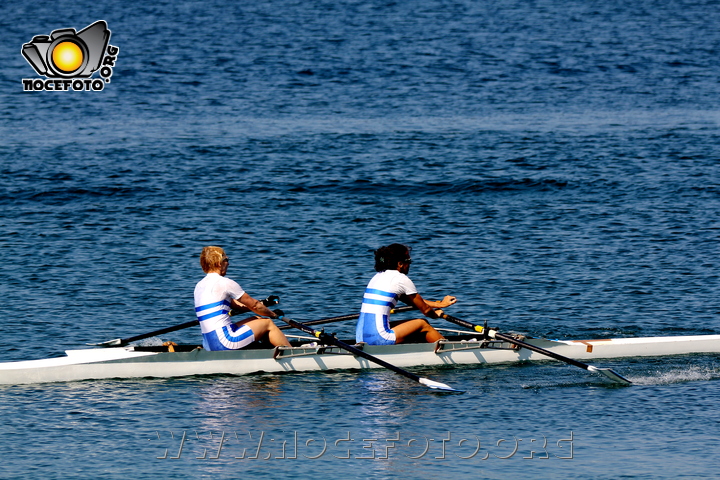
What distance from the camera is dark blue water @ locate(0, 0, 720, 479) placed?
13.2 m

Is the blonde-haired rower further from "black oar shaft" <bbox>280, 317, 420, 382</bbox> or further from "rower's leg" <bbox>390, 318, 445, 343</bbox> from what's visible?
"rower's leg" <bbox>390, 318, 445, 343</bbox>

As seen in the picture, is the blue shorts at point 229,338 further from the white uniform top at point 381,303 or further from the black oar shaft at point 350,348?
the white uniform top at point 381,303

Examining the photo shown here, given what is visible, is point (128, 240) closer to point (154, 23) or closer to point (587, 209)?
point (587, 209)

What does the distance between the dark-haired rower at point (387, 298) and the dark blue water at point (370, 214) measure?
66 centimetres

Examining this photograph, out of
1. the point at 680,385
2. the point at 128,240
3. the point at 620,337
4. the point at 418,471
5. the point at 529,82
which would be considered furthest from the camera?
the point at 529,82

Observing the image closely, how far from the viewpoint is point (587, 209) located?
28.3m

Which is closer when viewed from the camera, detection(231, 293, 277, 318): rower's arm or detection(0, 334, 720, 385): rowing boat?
detection(231, 293, 277, 318): rower's arm

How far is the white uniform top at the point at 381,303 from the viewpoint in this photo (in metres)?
15.4

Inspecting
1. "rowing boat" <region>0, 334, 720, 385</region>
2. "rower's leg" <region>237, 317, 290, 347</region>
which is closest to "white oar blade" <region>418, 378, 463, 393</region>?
"rowing boat" <region>0, 334, 720, 385</region>

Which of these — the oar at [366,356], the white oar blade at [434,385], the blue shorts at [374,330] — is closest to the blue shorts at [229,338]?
the oar at [366,356]

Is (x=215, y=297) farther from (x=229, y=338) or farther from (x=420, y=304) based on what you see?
(x=420, y=304)

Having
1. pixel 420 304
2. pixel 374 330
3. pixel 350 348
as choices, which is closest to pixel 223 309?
pixel 350 348

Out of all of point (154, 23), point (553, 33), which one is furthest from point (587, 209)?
point (154, 23)

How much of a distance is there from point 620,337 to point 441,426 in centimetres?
606
